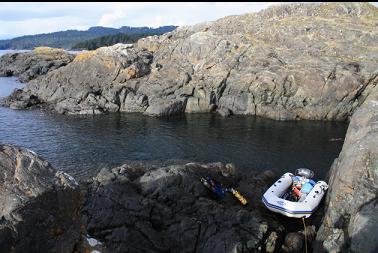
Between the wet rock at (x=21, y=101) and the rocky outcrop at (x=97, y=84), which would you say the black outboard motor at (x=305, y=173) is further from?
the wet rock at (x=21, y=101)

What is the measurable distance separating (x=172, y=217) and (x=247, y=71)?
42.9 m

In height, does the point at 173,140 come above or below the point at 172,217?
below

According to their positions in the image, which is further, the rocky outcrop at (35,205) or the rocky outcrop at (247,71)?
the rocky outcrop at (247,71)

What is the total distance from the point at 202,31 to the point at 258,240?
5817 cm

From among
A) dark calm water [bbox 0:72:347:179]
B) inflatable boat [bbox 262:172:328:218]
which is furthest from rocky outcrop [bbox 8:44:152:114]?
inflatable boat [bbox 262:172:328:218]

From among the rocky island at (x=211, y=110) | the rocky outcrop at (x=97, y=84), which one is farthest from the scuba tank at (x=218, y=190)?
the rocky outcrop at (x=97, y=84)

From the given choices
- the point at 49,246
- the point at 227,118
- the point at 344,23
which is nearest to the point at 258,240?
the point at 49,246

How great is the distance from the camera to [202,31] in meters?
75.6

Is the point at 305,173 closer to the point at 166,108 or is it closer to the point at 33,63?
the point at 166,108

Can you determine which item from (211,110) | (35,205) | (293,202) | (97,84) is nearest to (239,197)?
(293,202)

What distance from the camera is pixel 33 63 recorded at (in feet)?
427

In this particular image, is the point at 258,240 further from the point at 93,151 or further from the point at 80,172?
the point at 93,151

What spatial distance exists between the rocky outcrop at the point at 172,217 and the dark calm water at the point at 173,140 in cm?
1073

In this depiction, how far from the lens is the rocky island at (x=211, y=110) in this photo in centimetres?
967
